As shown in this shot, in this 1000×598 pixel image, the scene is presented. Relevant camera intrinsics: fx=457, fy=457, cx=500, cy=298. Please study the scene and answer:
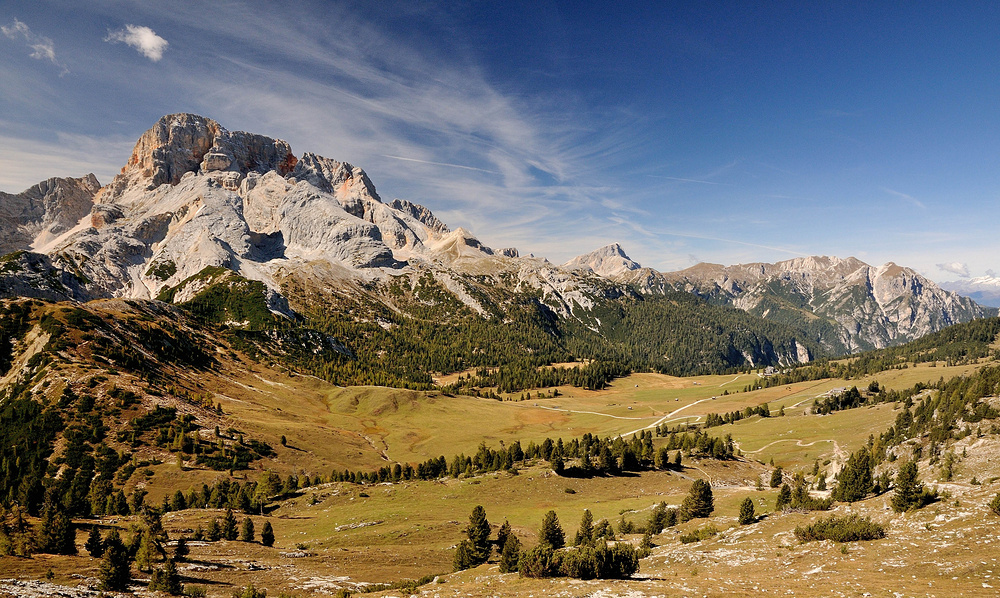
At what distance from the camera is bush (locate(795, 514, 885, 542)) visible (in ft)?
119

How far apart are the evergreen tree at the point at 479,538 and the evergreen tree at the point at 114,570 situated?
2775cm

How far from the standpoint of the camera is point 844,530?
37.0m

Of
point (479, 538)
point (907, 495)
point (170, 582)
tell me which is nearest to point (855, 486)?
point (907, 495)

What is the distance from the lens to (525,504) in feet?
254

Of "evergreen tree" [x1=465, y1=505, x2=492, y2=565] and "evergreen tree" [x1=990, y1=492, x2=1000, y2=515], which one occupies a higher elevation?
"evergreen tree" [x1=990, y1=492, x2=1000, y2=515]

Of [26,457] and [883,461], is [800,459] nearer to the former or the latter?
[883,461]

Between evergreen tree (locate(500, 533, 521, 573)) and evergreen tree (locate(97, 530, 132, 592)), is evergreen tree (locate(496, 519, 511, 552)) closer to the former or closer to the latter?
evergreen tree (locate(500, 533, 521, 573))

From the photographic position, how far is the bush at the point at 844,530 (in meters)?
36.3

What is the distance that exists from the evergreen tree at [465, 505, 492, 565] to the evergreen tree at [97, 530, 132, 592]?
27753mm

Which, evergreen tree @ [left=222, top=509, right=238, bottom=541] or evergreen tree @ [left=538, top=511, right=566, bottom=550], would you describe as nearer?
evergreen tree @ [left=538, top=511, right=566, bottom=550]

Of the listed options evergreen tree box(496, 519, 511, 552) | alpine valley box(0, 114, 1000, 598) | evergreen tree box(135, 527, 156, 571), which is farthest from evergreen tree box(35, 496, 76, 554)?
evergreen tree box(496, 519, 511, 552)

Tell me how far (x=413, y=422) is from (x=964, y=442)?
151758mm

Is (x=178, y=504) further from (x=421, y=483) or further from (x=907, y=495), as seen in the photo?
(x=907, y=495)

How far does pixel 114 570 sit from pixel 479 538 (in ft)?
97.2
